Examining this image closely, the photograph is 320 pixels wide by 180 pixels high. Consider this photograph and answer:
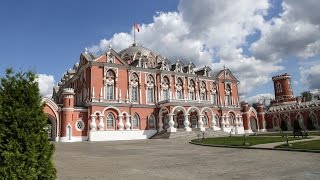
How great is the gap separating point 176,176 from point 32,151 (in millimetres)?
5291

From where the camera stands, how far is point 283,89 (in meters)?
67.8

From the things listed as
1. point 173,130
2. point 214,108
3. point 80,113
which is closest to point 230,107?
point 214,108

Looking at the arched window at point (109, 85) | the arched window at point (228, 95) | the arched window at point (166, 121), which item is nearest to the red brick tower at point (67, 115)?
the arched window at point (109, 85)

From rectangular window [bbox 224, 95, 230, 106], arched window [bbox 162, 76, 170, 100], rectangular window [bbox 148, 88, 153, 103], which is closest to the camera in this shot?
rectangular window [bbox 148, 88, 153, 103]

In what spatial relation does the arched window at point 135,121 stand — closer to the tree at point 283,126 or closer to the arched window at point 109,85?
the arched window at point 109,85

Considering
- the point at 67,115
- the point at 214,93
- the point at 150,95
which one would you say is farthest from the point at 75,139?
the point at 214,93

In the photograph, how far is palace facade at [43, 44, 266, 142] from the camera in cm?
3756

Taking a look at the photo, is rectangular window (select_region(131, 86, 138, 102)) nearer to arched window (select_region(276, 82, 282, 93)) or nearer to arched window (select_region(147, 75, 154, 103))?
arched window (select_region(147, 75, 154, 103))

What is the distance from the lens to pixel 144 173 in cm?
1061

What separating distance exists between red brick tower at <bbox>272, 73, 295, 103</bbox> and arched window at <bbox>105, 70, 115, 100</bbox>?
4508 cm

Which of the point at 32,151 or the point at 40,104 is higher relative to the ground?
the point at 40,104

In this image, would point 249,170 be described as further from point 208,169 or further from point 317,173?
point 317,173

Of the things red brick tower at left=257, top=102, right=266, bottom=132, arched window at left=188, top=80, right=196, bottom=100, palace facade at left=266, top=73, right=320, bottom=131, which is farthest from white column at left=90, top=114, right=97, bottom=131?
red brick tower at left=257, top=102, right=266, bottom=132

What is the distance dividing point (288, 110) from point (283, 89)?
10614 mm
